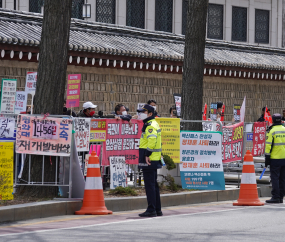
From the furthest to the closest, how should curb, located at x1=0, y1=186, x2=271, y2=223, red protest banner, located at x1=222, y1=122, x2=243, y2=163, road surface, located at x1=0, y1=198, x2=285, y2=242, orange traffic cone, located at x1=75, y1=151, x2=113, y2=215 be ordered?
red protest banner, located at x1=222, y1=122, x2=243, y2=163
orange traffic cone, located at x1=75, y1=151, x2=113, y2=215
curb, located at x1=0, y1=186, x2=271, y2=223
road surface, located at x1=0, y1=198, x2=285, y2=242

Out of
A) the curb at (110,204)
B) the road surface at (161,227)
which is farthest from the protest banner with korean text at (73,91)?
the road surface at (161,227)

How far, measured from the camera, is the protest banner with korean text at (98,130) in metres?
12.5

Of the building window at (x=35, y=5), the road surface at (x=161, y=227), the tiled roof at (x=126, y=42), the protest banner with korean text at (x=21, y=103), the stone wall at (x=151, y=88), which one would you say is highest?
the building window at (x=35, y=5)

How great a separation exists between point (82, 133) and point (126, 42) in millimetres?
11988

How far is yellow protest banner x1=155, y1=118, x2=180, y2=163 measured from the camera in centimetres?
1341

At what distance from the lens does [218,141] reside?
45.0 feet

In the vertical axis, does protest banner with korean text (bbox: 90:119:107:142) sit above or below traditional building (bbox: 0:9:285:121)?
below

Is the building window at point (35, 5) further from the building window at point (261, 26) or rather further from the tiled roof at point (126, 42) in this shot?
the building window at point (261, 26)

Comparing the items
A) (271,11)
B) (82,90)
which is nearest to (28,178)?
(82,90)

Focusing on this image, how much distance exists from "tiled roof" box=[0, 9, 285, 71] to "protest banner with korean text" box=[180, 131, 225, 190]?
23.5 feet

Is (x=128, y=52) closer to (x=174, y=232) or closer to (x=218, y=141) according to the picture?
(x=218, y=141)

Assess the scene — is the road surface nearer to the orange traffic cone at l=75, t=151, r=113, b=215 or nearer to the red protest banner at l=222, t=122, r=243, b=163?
the orange traffic cone at l=75, t=151, r=113, b=215

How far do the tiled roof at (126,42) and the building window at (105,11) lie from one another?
159 inches

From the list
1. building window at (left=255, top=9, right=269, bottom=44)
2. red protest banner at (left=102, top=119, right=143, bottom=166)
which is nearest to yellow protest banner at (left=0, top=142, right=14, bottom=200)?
red protest banner at (left=102, top=119, right=143, bottom=166)
